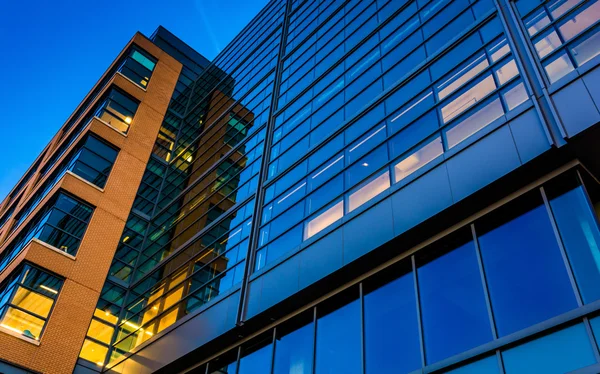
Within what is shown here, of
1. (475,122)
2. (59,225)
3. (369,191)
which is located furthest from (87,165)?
(475,122)

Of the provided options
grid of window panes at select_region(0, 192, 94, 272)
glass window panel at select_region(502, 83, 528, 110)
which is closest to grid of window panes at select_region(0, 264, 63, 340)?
grid of window panes at select_region(0, 192, 94, 272)

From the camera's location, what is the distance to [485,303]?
36.1 ft

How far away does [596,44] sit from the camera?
39.8 ft

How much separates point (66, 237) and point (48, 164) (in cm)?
1172

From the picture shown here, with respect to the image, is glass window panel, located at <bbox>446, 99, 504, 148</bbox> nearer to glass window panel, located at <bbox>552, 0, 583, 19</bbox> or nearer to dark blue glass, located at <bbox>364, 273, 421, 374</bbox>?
glass window panel, located at <bbox>552, 0, 583, 19</bbox>

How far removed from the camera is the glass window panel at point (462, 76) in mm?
15016

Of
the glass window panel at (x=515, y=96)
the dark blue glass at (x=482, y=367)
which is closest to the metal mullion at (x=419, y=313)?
the dark blue glass at (x=482, y=367)

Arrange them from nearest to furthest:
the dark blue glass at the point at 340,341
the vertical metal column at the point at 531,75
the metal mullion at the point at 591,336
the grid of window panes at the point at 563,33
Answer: the metal mullion at the point at 591,336
the vertical metal column at the point at 531,75
the grid of window panes at the point at 563,33
the dark blue glass at the point at 340,341

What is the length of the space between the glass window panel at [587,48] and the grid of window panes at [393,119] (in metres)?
1.36

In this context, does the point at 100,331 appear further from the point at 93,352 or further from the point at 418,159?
the point at 418,159

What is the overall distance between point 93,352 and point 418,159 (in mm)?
16728

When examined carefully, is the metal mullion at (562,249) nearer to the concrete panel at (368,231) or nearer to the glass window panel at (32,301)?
the concrete panel at (368,231)

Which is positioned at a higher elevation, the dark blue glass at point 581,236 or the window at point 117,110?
the window at point 117,110

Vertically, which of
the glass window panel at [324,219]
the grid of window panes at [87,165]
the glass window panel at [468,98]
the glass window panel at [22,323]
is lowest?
the glass window panel at [22,323]
